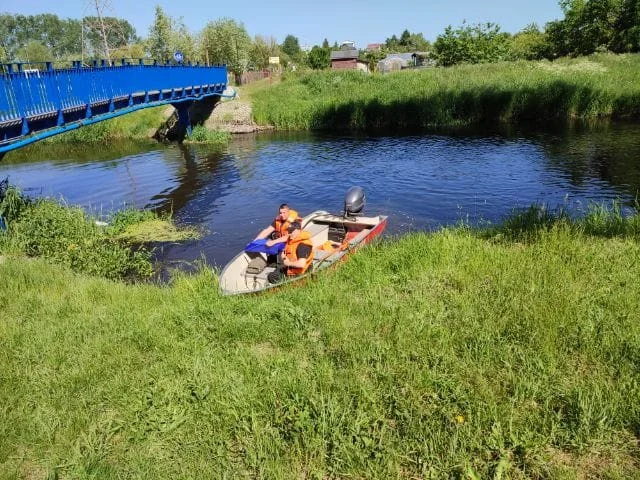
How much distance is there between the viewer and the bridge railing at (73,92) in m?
12.9

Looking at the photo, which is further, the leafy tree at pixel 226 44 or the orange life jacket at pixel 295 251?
the leafy tree at pixel 226 44

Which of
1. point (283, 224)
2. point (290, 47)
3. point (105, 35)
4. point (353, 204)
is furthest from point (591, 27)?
point (290, 47)

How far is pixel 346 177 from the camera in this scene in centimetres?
2066

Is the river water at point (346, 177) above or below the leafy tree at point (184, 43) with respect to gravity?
below

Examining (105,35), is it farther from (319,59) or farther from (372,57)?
(372,57)

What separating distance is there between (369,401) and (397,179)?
15.6 m

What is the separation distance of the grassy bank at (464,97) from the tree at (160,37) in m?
25.4

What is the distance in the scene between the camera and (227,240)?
46.3 ft

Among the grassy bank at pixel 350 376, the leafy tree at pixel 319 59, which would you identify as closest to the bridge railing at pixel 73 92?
the grassy bank at pixel 350 376

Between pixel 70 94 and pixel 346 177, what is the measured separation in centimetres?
1125

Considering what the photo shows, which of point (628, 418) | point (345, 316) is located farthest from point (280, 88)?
point (628, 418)

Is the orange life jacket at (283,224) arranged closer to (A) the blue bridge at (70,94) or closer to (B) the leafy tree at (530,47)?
(A) the blue bridge at (70,94)

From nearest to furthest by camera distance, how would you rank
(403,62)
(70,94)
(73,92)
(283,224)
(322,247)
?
(283,224) < (322,247) < (70,94) < (73,92) < (403,62)

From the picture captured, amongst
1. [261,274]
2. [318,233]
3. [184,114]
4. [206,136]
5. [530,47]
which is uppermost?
[530,47]
